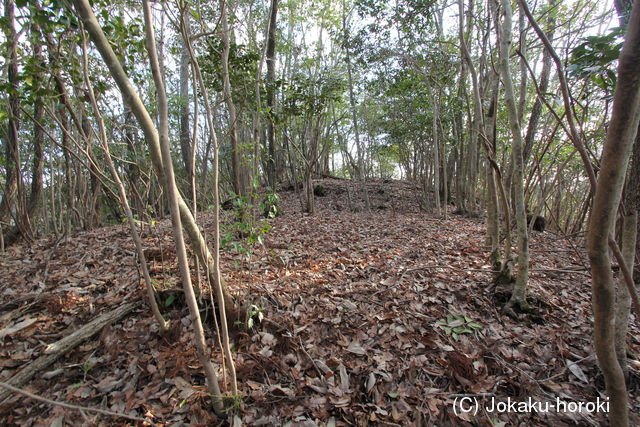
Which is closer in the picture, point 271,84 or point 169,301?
point 169,301

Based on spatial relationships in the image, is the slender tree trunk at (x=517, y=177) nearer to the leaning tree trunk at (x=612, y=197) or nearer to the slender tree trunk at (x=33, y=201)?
the leaning tree trunk at (x=612, y=197)

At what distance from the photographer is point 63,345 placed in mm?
2178

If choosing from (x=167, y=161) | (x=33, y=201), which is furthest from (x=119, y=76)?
(x=33, y=201)

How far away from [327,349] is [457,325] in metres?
1.19

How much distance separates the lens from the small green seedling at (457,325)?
2389 mm

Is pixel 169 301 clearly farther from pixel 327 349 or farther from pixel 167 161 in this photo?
pixel 167 161

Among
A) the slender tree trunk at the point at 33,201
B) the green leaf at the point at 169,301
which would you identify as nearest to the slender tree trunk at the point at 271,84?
the green leaf at the point at 169,301

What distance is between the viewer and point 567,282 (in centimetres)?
312

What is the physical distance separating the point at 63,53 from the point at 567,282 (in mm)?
5850

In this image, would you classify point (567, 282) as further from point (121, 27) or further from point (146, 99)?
point (146, 99)

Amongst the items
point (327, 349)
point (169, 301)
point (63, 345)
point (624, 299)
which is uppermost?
point (624, 299)

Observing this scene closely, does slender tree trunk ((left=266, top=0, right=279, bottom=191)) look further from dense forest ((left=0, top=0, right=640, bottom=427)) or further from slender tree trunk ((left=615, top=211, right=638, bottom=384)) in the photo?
slender tree trunk ((left=615, top=211, right=638, bottom=384))

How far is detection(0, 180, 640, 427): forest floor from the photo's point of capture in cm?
183

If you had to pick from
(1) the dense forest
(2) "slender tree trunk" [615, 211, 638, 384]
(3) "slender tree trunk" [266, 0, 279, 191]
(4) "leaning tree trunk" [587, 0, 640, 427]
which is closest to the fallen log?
(1) the dense forest
